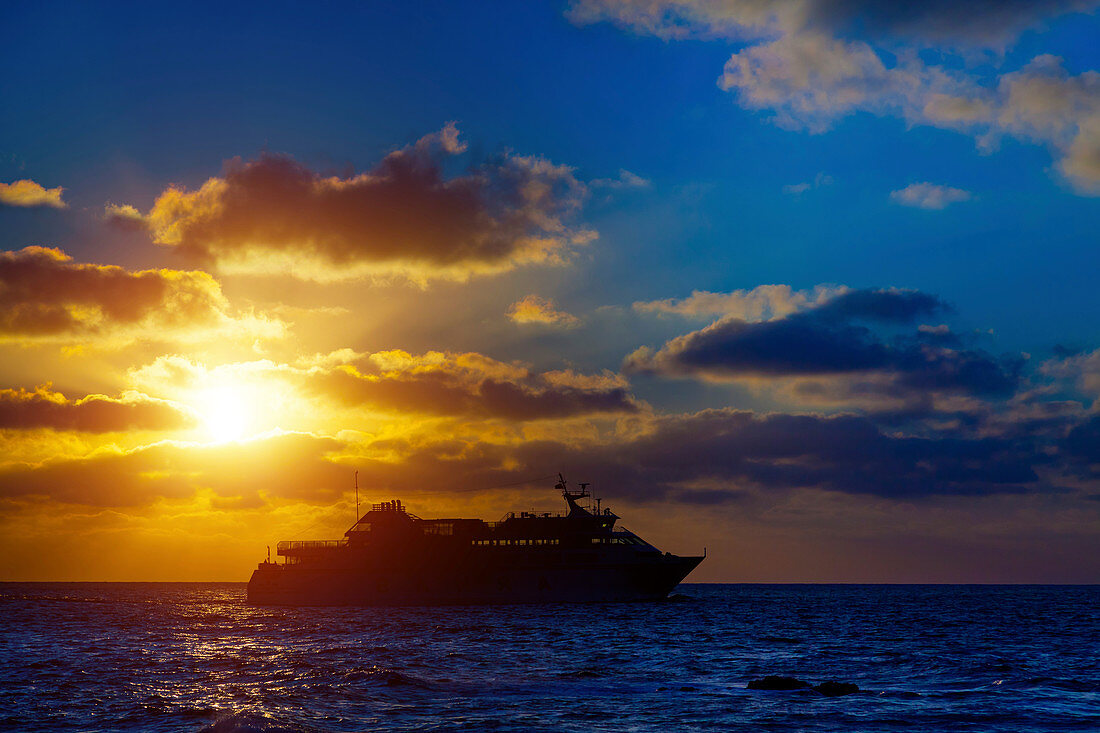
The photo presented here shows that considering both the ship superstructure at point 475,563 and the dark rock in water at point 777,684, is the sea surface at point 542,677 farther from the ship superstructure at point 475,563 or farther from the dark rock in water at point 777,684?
the ship superstructure at point 475,563

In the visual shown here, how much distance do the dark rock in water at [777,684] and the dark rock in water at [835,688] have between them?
2.73 ft

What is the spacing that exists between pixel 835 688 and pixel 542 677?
1247cm

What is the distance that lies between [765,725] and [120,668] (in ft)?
111

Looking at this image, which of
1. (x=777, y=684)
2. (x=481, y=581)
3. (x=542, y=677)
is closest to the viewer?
(x=777, y=684)

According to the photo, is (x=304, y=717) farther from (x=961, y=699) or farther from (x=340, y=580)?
(x=340, y=580)

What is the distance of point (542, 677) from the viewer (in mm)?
38969

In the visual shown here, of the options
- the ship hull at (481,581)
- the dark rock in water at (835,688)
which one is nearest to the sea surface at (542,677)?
the dark rock in water at (835,688)

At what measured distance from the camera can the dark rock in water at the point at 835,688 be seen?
34.1m

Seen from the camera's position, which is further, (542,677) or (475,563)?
(475,563)

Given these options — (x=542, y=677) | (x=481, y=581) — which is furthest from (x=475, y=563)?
(x=542, y=677)

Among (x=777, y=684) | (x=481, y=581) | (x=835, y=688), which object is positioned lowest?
(x=481, y=581)

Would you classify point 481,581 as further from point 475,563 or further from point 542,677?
point 542,677

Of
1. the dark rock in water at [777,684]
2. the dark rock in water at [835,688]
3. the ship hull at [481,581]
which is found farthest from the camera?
the ship hull at [481,581]

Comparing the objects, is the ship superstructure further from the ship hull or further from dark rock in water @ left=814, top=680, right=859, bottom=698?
dark rock in water @ left=814, top=680, right=859, bottom=698
